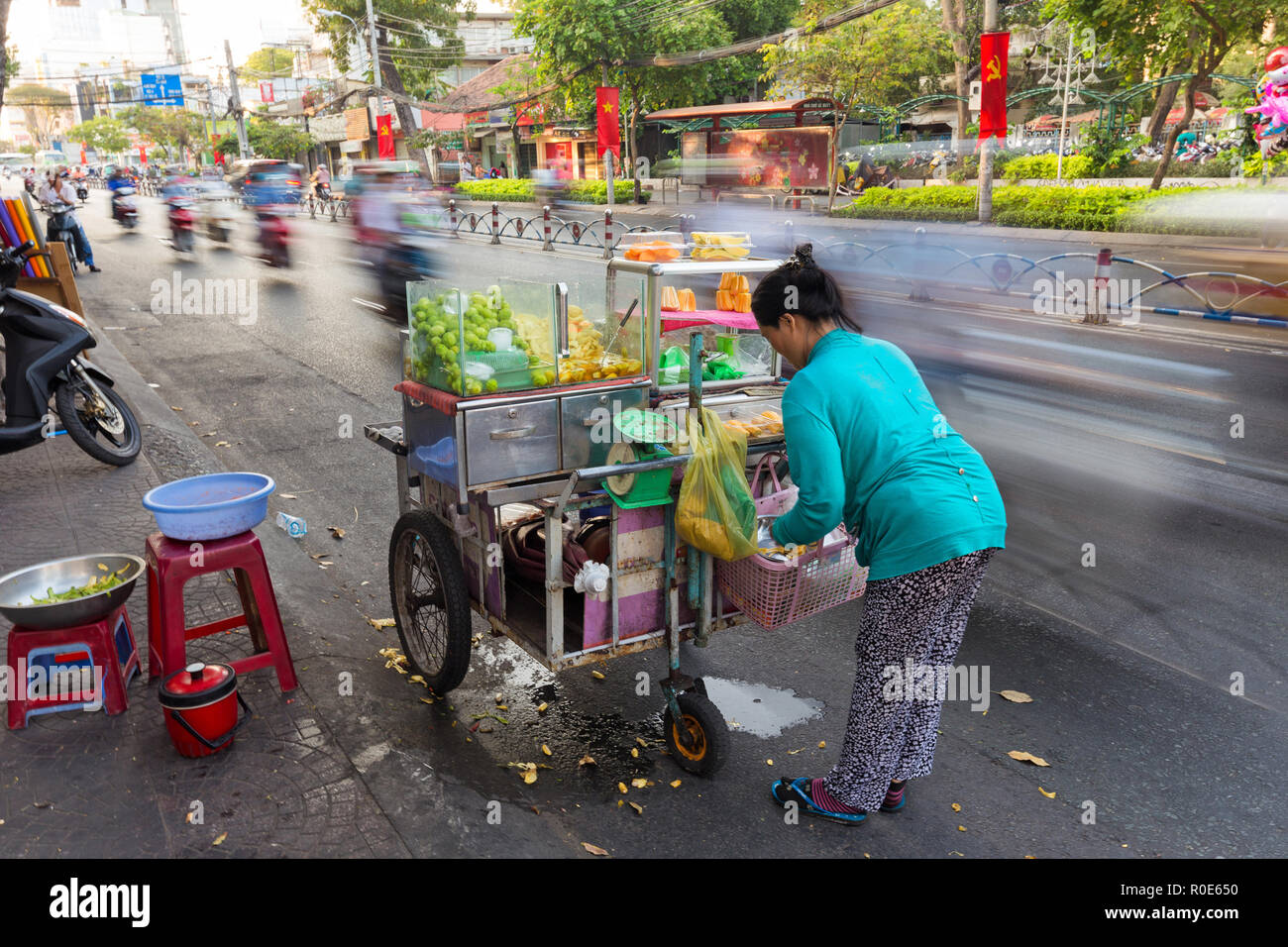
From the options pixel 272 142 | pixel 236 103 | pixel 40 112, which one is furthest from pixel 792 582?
pixel 40 112

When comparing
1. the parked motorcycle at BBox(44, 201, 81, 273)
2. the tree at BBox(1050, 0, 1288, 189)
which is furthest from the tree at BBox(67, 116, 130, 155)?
the tree at BBox(1050, 0, 1288, 189)

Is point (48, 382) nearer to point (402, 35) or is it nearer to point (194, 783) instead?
point (194, 783)

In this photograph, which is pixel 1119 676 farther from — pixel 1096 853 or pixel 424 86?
pixel 424 86

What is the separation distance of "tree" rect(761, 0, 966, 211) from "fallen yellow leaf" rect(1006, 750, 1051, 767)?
91.8 feet

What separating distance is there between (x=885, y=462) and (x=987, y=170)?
22535 millimetres

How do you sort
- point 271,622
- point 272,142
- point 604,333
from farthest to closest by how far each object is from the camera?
point 272,142 < point 604,333 < point 271,622

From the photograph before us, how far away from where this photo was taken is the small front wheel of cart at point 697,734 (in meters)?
3.27

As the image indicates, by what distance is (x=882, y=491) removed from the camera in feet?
9.23

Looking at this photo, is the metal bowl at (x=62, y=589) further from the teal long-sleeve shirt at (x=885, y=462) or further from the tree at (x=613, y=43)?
the tree at (x=613, y=43)

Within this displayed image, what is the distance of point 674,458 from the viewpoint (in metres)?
3.21

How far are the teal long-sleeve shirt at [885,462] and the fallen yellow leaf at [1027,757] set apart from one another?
110 cm

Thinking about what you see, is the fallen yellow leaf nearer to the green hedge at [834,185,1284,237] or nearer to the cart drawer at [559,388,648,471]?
the cart drawer at [559,388,648,471]
